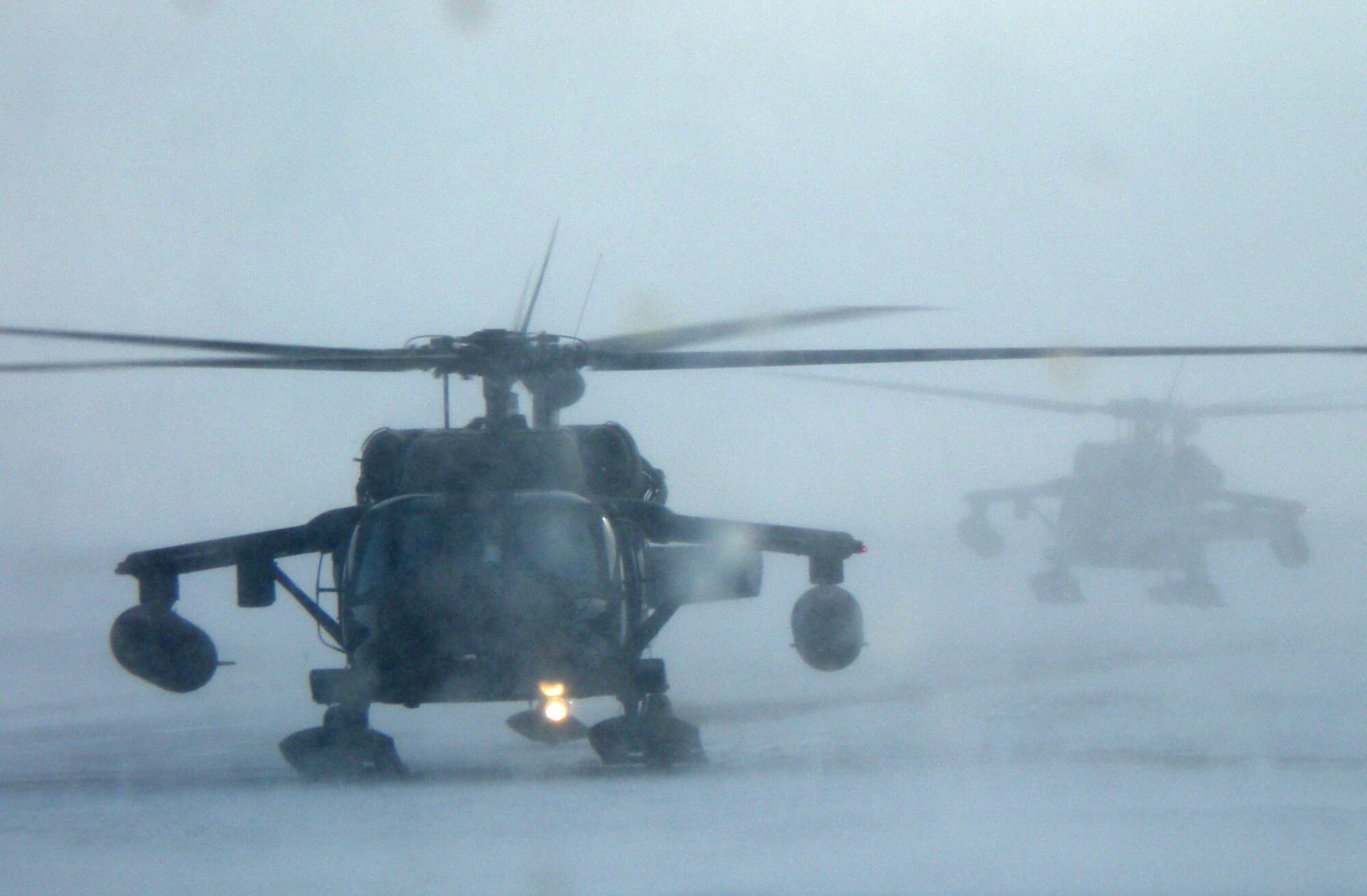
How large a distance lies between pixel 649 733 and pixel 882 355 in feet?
8.48

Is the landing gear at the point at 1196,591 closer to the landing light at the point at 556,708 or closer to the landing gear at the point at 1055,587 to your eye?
the landing gear at the point at 1055,587

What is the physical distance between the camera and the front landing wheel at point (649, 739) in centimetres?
1030

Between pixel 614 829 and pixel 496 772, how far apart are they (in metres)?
2.54

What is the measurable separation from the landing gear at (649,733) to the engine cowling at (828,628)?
92 centimetres

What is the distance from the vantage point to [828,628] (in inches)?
424

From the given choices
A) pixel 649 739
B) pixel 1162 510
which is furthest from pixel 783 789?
pixel 1162 510

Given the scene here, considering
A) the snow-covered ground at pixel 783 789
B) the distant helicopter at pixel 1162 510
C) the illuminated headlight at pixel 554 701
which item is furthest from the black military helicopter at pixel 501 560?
the distant helicopter at pixel 1162 510

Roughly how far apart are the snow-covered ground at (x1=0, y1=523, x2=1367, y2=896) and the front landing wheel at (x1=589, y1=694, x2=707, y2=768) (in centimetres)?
16

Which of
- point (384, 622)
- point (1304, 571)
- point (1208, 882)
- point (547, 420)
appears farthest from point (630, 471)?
point (1304, 571)

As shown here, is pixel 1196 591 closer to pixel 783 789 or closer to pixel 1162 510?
pixel 1162 510

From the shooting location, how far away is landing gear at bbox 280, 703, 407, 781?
10148mm

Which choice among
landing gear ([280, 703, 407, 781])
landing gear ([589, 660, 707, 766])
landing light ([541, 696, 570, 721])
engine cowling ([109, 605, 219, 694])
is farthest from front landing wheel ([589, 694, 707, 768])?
engine cowling ([109, 605, 219, 694])

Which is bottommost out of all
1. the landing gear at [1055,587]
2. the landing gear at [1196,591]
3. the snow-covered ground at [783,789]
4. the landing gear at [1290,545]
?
the snow-covered ground at [783,789]

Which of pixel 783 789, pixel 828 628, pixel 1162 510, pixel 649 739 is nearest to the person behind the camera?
pixel 783 789
